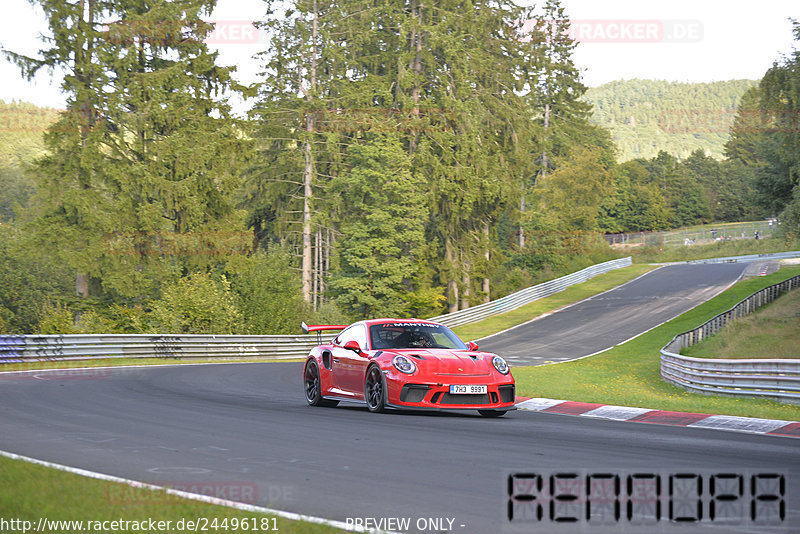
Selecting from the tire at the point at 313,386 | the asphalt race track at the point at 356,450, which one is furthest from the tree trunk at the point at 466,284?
the asphalt race track at the point at 356,450

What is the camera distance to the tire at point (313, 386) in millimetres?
14844

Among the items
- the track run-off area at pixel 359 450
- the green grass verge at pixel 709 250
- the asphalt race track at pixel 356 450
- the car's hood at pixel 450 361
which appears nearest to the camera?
the track run-off area at pixel 359 450

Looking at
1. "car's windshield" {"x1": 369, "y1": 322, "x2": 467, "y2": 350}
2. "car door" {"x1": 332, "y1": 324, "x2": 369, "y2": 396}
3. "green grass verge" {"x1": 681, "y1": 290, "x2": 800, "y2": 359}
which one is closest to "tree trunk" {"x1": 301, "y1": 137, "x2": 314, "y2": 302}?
"green grass verge" {"x1": 681, "y1": 290, "x2": 800, "y2": 359}

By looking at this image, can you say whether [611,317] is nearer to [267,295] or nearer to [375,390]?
[267,295]

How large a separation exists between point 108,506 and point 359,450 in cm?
343

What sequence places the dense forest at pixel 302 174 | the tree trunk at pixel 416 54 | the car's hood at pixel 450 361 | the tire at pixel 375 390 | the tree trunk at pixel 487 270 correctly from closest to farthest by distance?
1. the car's hood at pixel 450 361
2. the tire at pixel 375 390
3. the dense forest at pixel 302 174
4. the tree trunk at pixel 416 54
5. the tree trunk at pixel 487 270

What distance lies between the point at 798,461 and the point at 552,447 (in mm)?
2357

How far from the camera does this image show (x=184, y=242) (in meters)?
43.5

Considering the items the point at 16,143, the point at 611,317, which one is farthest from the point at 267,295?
the point at 16,143

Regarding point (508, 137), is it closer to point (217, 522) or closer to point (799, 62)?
point (799, 62)

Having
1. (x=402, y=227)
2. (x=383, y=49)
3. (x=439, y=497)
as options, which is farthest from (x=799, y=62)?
(x=383, y=49)

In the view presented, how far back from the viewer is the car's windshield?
1394 cm

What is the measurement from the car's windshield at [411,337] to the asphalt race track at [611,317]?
21.8 m

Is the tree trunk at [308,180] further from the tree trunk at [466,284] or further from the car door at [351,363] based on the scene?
the car door at [351,363]
